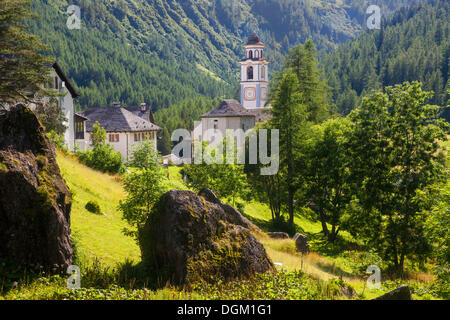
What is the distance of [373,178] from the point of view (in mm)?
23828

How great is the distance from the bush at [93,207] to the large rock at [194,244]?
8.96m

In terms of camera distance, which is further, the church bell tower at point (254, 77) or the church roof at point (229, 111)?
the church bell tower at point (254, 77)

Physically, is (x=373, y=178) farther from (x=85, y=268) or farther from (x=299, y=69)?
(x=299, y=69)

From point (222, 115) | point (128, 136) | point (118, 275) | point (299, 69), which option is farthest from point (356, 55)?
point (118, 275)

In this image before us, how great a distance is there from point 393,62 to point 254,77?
7743 centimetres

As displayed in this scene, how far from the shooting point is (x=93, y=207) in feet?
71.3

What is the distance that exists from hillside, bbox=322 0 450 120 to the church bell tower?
1319 inches

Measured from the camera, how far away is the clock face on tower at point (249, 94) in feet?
382

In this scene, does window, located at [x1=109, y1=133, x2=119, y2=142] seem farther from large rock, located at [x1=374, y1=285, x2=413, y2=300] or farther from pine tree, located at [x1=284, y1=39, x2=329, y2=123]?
large rock, located at [x1=374, y1=285, x2=413, y2=300]

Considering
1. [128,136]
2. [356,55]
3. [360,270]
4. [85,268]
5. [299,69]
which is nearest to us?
[85,268]

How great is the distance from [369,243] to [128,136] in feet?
198

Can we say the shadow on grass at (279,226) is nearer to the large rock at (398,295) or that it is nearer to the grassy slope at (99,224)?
the grassy slope at (99,224)

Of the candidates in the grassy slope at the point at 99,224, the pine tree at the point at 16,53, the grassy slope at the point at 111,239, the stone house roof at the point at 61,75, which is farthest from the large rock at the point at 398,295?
the stone house roof at the point at 61,75

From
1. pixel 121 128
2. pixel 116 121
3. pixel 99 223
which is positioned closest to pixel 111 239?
pixel 99 223
